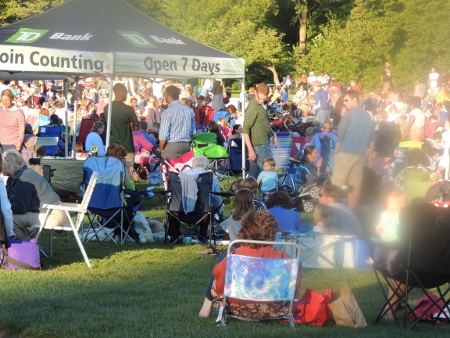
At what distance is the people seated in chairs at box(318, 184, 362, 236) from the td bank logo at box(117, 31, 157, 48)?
413cm

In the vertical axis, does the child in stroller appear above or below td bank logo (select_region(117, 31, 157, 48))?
below

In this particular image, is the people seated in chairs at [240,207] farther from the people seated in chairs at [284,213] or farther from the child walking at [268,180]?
the child walking at [268,180]

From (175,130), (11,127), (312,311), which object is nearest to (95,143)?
(11,127)

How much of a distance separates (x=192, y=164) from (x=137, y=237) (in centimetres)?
124

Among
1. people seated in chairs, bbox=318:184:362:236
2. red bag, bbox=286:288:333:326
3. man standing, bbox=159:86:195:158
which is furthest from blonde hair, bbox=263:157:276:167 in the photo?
red bag, bbox=286:288:333:326

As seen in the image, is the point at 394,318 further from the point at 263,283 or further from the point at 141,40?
the point at 141,40

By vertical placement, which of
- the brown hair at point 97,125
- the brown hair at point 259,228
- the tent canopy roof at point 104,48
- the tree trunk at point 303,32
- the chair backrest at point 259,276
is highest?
the tree trunk at point 303,32

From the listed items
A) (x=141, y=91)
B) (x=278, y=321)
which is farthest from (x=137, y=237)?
(x=141, y=91)

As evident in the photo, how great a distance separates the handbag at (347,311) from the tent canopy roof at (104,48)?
6498 millimetres

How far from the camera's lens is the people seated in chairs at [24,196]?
10.8 metres

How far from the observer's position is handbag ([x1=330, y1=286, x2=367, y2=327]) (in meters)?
7.85

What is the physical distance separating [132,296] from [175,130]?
5.62m

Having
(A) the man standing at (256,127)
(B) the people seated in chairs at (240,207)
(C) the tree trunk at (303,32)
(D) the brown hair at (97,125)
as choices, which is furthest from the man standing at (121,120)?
(C) the tree trunk at (303,32)

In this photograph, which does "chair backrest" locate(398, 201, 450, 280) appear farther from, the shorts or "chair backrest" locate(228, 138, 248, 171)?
"chair backrest" locate(228, 138, 248, 171)
